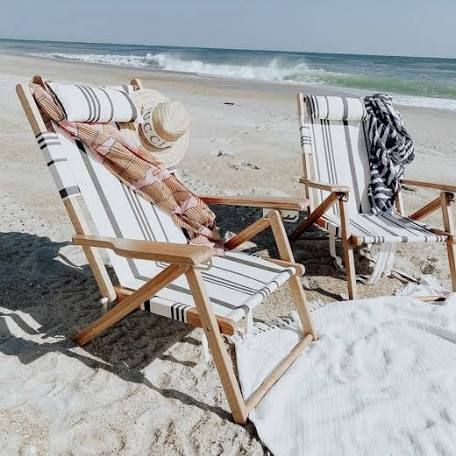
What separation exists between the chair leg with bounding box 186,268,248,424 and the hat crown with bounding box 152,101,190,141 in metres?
1.31

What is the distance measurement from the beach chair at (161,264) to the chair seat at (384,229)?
77 centimetres

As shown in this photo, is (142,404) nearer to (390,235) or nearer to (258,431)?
(258,431)

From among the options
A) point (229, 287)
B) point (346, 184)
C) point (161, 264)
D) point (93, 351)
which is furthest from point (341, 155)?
point (93, 351)

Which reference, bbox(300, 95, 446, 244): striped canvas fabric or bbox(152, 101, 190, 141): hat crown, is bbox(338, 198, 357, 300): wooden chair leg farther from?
bbox(152, 101, 190, 141): hat crown

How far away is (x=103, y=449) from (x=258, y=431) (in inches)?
23.0

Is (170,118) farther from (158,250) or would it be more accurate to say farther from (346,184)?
(346,184)

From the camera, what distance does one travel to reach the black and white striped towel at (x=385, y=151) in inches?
155

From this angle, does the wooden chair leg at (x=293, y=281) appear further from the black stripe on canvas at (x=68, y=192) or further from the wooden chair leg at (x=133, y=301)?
the black stripe on canvas at (x=68, y=192)

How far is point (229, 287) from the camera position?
242 cm

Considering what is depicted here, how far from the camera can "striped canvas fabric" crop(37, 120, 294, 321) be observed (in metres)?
2.27

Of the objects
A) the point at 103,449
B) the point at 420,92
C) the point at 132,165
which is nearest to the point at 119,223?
the point at 132,165

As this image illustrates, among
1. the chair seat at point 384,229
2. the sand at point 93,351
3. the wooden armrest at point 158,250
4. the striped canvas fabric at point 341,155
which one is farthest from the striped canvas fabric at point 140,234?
the striped canvas fabric at point 341,155

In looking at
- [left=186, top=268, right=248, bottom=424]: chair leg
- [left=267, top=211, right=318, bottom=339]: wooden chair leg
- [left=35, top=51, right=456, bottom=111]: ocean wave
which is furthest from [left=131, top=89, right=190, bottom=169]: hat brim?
[left=35, top=51, right=456, bottom=111]: ocean wave

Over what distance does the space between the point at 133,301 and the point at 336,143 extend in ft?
7.85
